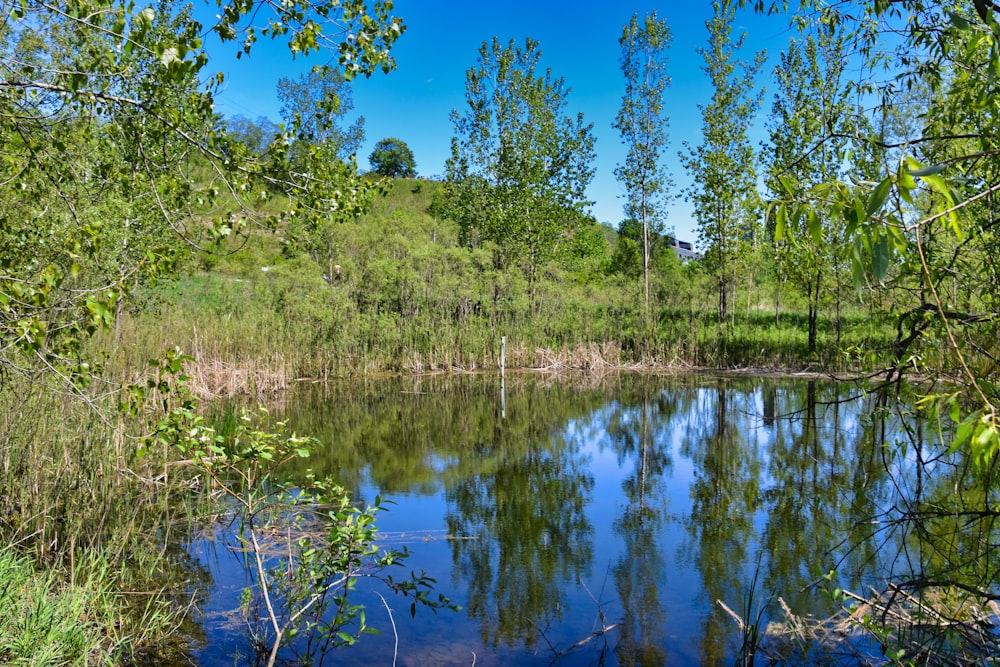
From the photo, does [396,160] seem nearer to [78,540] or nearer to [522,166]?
[522,166]

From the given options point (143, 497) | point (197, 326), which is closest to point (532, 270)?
point (197, 326)

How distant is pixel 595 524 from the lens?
6.52 m

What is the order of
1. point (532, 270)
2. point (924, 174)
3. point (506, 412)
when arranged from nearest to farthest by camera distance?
point (924, 174), point (506, 412), point (532, 270)

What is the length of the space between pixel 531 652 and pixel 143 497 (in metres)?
3.23

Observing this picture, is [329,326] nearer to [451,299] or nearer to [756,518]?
[451,299]

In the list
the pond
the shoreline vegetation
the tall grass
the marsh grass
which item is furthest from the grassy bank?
the tall grass

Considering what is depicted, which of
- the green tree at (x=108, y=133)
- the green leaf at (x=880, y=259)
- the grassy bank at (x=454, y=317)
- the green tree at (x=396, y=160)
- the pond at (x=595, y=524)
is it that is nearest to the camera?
the green leaf at (x=880, y=259)

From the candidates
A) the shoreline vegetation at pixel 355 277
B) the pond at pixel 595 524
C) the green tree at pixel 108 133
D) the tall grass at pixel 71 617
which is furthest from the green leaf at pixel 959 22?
the tall grass at pixel 71 617

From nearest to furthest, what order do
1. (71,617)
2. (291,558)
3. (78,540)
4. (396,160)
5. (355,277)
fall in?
(71,617) < (291,558) < (78,540) < (355,277) < (396,160)

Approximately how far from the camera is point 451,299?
17484 mm

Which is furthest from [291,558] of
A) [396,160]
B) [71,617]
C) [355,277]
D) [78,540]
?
[396,160]

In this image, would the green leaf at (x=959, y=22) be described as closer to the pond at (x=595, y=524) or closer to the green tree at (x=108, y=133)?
the pond at (x=595, y=524)

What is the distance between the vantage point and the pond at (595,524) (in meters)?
4.40

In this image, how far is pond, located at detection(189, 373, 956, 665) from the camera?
14.4 feet
